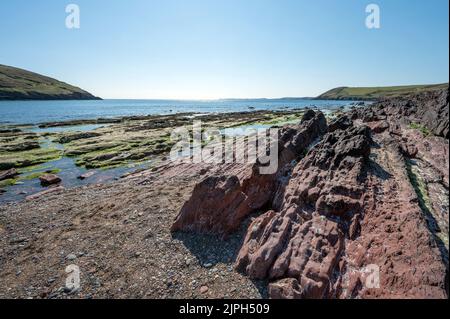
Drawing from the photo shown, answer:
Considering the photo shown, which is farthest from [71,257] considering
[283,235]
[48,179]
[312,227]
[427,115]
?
[427,115]

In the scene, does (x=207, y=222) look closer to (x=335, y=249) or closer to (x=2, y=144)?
(x=335, y=249)

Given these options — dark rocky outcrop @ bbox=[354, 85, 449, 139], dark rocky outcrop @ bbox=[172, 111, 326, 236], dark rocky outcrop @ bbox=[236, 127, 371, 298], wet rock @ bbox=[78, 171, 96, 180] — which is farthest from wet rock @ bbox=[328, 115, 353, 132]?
wet rock @ bbox=[78, 171, 96, 180]

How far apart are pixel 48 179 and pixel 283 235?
3099cm

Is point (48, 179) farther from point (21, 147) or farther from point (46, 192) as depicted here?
point (21, 147)

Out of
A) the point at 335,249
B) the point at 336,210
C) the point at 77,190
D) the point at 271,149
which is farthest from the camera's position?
the point at 77,190

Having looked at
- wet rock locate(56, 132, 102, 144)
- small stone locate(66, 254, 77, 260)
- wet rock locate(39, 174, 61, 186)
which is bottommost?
small stone locate(66, 254, 77, 260)

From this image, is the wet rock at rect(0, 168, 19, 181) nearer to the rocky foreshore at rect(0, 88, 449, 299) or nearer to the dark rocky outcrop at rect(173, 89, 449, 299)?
the rocky foreshore at rect(0, 88, 449, 299)

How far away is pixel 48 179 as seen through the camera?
3114 cm

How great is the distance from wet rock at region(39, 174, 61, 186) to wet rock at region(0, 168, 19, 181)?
5057 mm

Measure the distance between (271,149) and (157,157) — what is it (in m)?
27.6

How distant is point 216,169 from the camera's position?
96.0 feet

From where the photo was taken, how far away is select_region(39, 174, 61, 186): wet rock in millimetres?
30867

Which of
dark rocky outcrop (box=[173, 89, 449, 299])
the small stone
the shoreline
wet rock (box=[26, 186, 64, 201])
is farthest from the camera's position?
the shoreline

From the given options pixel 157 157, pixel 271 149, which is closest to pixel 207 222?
pixel 271 149
